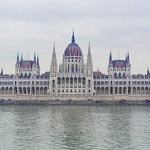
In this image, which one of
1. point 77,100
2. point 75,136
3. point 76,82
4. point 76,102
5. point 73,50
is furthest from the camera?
point 73,50

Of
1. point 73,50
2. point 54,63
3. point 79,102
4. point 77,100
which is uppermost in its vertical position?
point 73,50

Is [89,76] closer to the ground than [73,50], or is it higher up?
closer to the ground

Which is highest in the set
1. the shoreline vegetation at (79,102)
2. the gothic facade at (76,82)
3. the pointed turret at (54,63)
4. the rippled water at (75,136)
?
the pointed turret at (54,63)

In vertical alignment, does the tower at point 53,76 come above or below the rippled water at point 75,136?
above

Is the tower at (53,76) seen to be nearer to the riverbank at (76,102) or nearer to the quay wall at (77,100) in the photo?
the quay wall at (77,100)

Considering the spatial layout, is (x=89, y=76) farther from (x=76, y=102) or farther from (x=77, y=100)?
(x=76, y=102)

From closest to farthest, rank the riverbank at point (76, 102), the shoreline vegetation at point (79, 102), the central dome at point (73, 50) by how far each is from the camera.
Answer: the shoreline vegetation at point (79, 102)
the riverbank at point (76, 102)
the central dome at point (73, 50)

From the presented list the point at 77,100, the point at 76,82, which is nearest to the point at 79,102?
the point at 77,100

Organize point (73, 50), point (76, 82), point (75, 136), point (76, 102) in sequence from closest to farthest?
point (75, 136) < point (76, 102) < point (76, 82) < point (73, 50)

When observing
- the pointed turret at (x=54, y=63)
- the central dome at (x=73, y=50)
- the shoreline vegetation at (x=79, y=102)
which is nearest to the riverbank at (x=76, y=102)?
the shoreline vegetation at (x=79, y=102)

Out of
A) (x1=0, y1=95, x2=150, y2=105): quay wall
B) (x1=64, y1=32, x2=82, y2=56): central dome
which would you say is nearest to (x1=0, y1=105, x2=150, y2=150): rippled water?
(x1=0, y1=95, x2=150, y2=105): quay wall

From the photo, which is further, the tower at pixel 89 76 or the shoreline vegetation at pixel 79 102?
the tower at pixel 89 76

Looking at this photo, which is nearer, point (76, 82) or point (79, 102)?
point (79, 102)

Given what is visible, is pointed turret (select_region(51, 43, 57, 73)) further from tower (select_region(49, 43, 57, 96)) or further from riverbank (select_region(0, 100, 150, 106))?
riverbank (select_region(0, 100, 150, 106))
